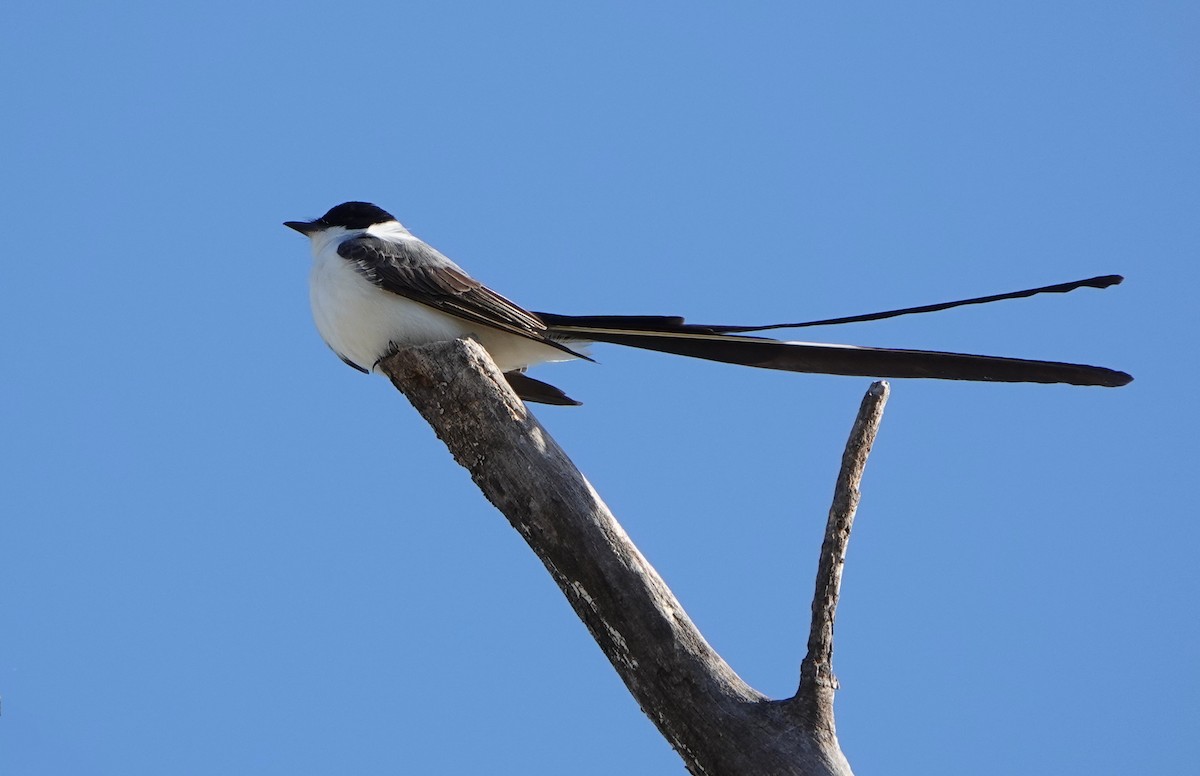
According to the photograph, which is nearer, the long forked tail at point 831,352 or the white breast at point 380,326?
the long forked tail at point 831,352

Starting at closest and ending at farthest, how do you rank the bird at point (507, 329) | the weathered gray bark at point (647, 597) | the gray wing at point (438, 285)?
the weathered gray bark at point (647, 597) → the bird at point (507, 329) → the gray wing at point (438, 285)

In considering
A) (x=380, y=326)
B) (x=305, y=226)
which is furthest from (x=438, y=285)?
(x=305, y=226)

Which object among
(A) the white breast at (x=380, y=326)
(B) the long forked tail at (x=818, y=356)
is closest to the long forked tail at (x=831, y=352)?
(B) the long forked tail at (x=818, y=356)

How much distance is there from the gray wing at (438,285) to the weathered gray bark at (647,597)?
52cm

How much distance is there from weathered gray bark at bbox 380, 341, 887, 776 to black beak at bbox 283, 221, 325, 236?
1.65 metres

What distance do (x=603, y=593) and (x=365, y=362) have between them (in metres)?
1.46

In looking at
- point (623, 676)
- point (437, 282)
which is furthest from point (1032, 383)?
point (437, 282)

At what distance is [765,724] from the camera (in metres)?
2.52

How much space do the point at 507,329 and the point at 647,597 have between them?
1211mm

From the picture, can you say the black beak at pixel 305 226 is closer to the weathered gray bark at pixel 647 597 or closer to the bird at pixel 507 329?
the bird at pixel 507 329

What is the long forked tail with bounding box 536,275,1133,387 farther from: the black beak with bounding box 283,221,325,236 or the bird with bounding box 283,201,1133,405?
the black beak with bounding box 283,221,325,236

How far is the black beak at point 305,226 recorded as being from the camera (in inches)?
177

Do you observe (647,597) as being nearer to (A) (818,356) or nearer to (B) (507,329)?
(A) (818,356)

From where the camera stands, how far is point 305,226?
454 cm
